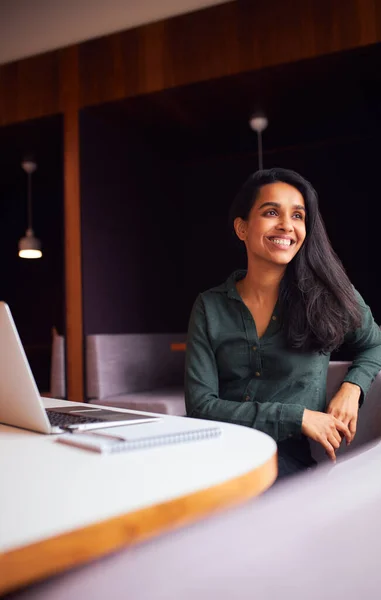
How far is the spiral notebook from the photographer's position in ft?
2.87

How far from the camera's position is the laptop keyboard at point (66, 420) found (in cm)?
111

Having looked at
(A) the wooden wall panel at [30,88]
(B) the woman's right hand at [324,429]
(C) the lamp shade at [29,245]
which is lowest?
(B) the woman's right hand at [324,429]

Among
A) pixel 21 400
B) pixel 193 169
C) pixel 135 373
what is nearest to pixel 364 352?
pixel 21 400

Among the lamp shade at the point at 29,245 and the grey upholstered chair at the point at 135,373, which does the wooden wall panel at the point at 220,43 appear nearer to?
the grey upholstered chair at the point at 135,373

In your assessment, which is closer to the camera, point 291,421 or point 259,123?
point 291,421

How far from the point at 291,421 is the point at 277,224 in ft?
2.18

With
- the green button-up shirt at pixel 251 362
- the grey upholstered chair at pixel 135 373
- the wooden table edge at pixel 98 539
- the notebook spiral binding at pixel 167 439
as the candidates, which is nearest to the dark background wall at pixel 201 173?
the grey upholstered chair at pixel 135 373

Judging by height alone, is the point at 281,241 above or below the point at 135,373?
above

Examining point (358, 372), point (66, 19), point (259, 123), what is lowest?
point (358, 372)

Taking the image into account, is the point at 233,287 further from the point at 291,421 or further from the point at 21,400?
the point at 21,400

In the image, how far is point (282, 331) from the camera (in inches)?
65.6

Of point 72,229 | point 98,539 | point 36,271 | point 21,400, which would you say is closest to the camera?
point 98,539

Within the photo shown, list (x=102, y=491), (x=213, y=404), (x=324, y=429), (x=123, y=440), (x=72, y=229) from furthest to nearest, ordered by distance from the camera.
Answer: (x=72, y=229) < (x=213, y=404) < (x=324, y=429) < (x=123, y=440) < (x=102, y=491)

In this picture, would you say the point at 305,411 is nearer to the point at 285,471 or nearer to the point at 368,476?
the point at 285,471
